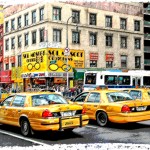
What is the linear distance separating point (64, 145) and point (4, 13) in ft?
154

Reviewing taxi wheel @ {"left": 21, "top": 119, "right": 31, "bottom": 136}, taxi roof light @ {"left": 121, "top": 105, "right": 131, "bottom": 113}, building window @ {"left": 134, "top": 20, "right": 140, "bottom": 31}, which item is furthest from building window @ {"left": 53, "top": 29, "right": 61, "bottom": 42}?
taxi wheel @ {"left": 21, "top": 119, "right": 31, "bottom": 136}

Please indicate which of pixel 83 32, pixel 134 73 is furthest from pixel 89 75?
pixel 83 32

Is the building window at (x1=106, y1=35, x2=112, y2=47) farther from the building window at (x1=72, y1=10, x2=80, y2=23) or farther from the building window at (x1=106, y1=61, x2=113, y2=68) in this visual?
the building window at (x1=72, y1=10, x2=80, y2=23)

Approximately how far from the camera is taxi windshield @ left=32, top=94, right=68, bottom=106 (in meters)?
10.8

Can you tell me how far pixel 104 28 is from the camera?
4769 centimetres

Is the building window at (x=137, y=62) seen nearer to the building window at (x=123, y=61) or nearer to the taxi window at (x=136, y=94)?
the building window at (x=123, y=61)

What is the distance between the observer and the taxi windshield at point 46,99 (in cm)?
1085

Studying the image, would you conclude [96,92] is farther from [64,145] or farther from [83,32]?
[83,32]

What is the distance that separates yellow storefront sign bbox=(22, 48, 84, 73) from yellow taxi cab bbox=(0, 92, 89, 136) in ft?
99.9

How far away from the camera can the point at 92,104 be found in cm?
1324

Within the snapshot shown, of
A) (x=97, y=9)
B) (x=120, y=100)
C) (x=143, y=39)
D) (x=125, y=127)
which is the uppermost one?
(x=97, y=9)

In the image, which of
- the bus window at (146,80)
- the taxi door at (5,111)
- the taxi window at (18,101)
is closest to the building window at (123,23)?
the bus window at (146,80)

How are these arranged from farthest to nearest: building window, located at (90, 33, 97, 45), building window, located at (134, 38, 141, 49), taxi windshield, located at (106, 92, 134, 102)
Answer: building window, located at (134, 38, 141, 49) < building window, located at (90, 33, 97, 45) < taxi windshield, located at (106, 92, 134, 102)

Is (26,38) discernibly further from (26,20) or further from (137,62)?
(137,62)
